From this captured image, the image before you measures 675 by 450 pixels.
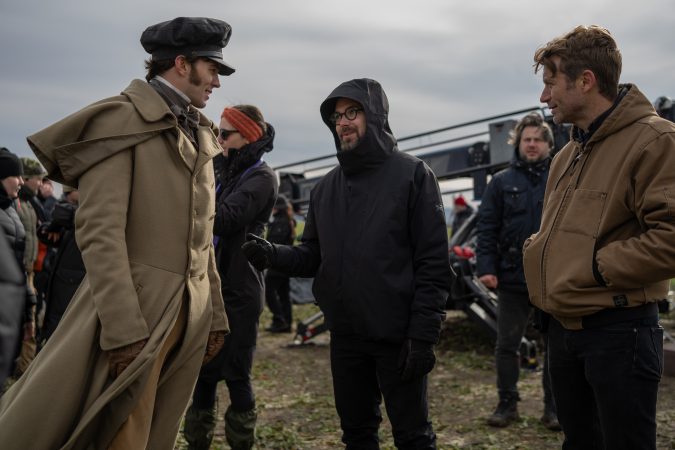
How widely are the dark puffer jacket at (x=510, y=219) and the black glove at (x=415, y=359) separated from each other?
79.7 inches

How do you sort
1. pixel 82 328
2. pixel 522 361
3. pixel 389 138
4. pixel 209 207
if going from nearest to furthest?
pixel 82 328 → pixel 209 207 → pixel 389 138 → pixel 522 361

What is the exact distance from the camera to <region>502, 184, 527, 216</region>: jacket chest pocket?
194 inches

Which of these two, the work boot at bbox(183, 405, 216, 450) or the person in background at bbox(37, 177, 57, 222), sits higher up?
the person in background at bbox(37, 177, 57, 222)

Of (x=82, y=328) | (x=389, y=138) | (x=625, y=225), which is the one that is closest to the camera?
(x=82, y=328)

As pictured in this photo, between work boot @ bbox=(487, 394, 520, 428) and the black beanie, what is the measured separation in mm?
3671

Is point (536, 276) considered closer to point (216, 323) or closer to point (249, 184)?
point (216, 323)

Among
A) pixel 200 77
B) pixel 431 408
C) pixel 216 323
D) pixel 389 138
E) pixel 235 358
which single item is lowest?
pixel 431 408

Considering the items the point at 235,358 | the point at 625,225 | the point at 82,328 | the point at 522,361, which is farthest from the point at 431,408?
the point at 82,328

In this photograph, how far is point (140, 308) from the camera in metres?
2.49

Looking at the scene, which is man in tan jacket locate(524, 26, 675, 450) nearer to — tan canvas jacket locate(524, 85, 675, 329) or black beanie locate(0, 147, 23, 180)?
tan canvas jacket locate(524, 85, 675, 329)

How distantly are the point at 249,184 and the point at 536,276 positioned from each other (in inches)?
74.0

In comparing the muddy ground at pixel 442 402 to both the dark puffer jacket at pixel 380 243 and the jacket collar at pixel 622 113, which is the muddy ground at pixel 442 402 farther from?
the jacket collar at pixel 622 113

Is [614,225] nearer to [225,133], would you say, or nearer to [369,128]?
[369,128]

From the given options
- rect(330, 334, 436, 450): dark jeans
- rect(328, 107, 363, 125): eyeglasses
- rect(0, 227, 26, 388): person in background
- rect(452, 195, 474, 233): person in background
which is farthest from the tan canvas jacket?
rect(452, 195, 474, 233): person in background
